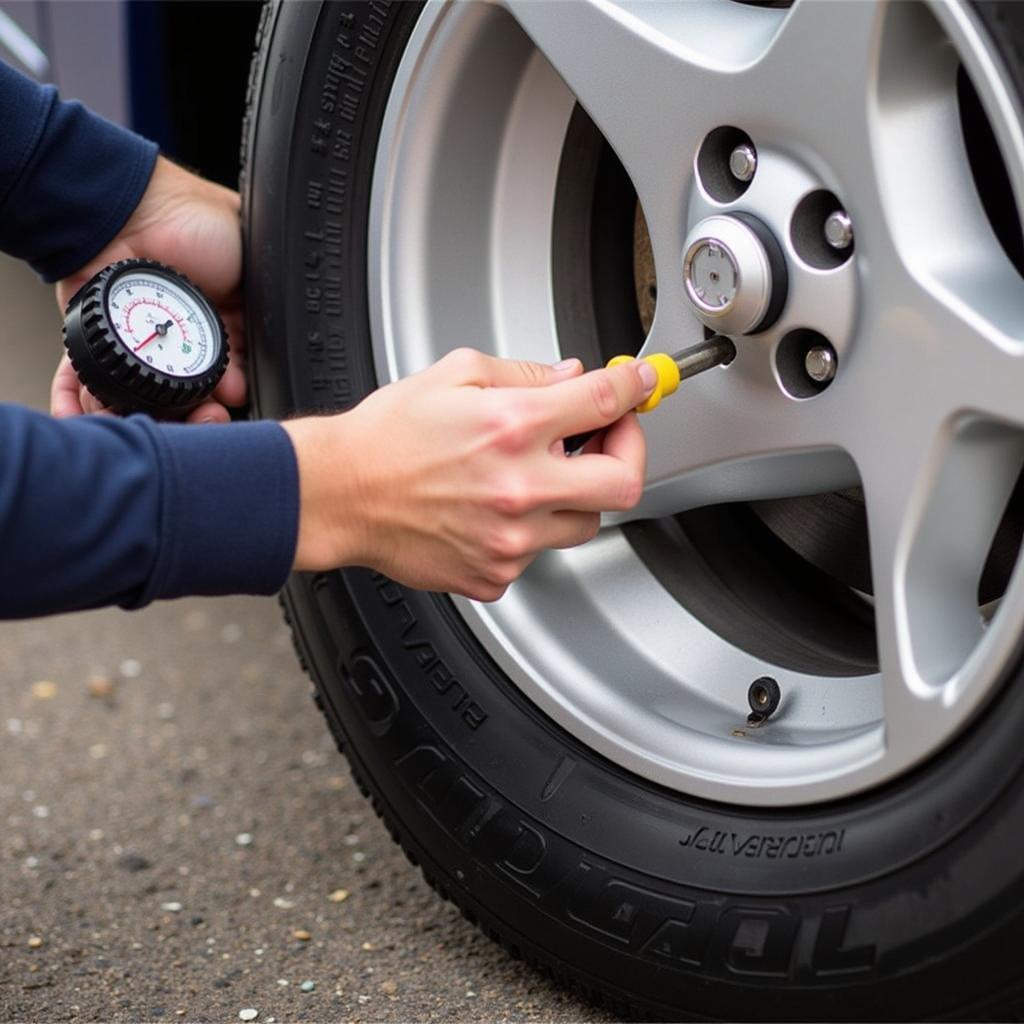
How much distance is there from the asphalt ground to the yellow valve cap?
0.54m

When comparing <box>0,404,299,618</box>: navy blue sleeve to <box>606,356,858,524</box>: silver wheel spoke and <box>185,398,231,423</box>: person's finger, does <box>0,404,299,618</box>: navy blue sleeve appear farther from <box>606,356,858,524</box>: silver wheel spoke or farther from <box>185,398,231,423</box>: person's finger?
<box>185,398,231,423</box>: person's finger

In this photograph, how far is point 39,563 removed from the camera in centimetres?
102

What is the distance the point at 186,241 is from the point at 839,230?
2.68 feet

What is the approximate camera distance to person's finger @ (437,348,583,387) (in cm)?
111

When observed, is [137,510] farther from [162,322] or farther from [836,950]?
[836,950]

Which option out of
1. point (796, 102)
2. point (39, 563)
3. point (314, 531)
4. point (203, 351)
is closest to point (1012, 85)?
point (796, 102)

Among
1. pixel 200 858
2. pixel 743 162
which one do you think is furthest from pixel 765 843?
pixel 200 858

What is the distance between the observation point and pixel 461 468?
1070 mm

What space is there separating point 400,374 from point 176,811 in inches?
26.4

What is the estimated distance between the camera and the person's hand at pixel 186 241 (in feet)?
5.32

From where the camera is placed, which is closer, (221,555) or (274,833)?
(221,555)

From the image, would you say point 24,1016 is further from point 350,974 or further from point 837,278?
point 837,278

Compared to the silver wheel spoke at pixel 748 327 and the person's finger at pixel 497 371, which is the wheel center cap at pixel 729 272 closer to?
the silver wheel spoke at pixel 748 327

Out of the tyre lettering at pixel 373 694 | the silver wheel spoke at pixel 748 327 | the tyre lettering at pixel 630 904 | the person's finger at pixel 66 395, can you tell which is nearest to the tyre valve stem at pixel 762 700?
the silver wheel spoke at pixel 748 327
